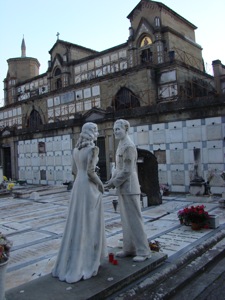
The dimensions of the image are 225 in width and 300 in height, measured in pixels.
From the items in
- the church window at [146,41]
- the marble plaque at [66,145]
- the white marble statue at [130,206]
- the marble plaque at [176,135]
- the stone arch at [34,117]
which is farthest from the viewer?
the stone arch at [34,117]

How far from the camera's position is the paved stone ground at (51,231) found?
5922 mm

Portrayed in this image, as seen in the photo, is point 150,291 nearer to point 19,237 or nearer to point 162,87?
point 19,237

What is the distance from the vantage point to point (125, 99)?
24734 mm

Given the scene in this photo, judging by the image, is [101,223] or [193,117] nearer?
[101,223]

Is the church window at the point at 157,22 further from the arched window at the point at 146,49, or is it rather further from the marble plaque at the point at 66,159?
the marble plaque at the point at 66,159

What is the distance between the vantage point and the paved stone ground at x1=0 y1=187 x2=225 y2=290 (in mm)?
5922

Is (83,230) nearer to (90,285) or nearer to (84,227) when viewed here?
(84,227)

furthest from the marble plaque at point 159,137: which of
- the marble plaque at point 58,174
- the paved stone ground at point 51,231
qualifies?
the marble plaque at point 58,174

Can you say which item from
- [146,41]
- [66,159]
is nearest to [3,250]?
[66,159]

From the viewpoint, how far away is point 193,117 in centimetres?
1502

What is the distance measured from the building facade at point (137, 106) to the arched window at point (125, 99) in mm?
83

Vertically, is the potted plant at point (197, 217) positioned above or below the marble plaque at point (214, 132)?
below

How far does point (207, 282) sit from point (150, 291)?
3.70 feet

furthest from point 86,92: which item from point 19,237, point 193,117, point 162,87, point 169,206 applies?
point 19,237
